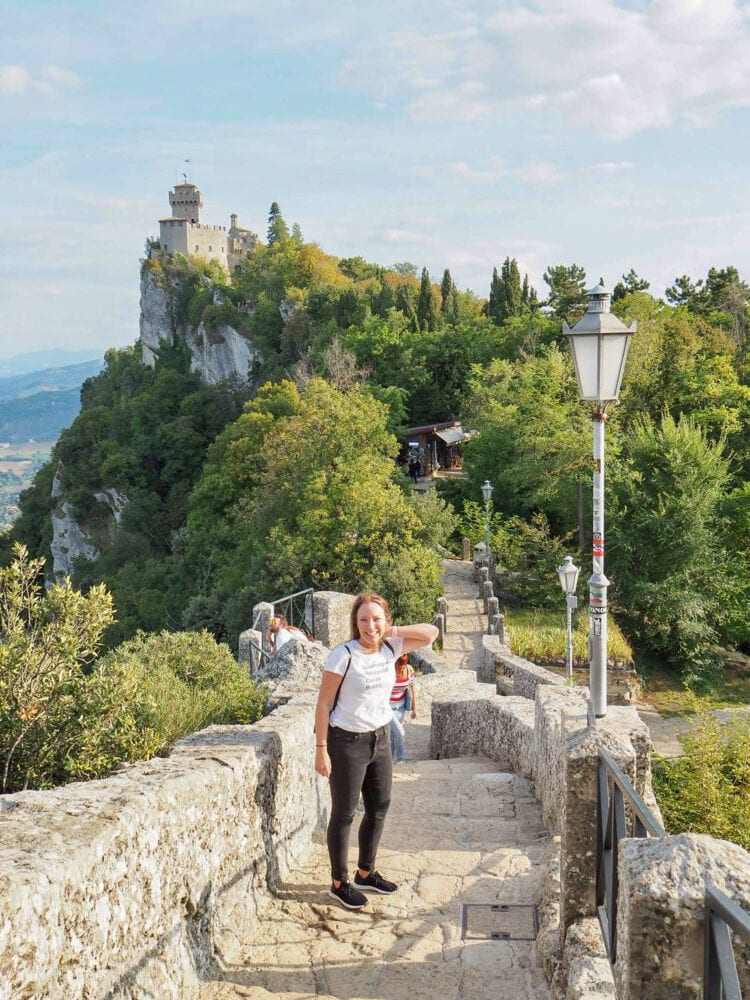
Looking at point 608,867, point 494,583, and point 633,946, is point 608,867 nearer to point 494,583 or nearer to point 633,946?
point 633,946

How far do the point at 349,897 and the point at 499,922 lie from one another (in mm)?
827

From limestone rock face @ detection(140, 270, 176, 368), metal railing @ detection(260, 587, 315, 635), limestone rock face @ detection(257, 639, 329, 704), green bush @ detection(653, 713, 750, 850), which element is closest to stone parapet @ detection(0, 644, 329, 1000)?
limestone rock face @ detection(257, 639, 329, 704)

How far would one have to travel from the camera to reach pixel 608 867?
3.94m

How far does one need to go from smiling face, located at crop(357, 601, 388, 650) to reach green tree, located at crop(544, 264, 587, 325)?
143ft

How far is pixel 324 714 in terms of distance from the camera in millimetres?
4891

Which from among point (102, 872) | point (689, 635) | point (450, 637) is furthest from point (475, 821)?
point (689, 635)

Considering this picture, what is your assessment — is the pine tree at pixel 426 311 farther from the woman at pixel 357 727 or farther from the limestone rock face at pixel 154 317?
the woman at pixel 357 727

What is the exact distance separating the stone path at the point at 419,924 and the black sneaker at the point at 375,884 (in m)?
0.05

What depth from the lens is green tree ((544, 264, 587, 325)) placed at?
4681 cm

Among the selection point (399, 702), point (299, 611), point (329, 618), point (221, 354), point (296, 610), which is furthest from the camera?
point (221, 354)

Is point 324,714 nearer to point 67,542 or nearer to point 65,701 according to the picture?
point 65,701

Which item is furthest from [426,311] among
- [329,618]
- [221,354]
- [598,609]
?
[598,609]

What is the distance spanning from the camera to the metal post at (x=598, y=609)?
16.5 feet

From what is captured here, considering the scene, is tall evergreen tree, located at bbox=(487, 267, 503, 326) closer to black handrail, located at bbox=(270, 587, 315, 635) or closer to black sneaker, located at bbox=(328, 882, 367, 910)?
black handrail, located at bbox=(270, 587, 315, 635)
